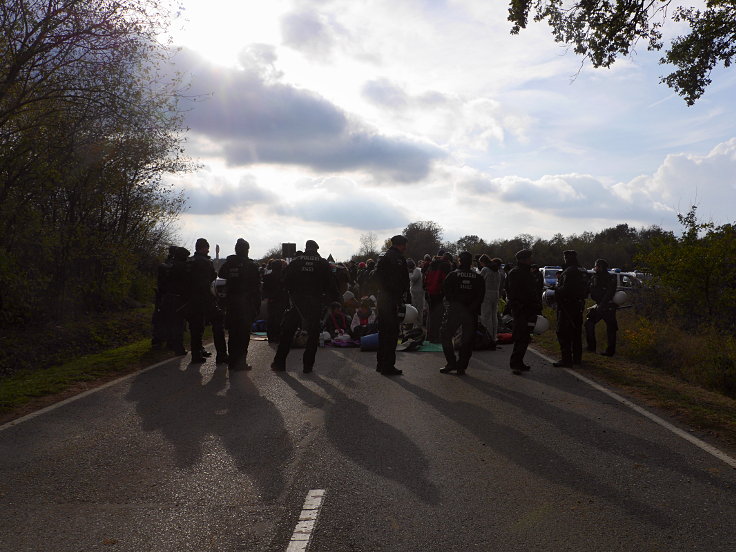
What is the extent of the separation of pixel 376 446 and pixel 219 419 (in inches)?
81.5

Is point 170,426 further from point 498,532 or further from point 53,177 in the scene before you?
point 53,177

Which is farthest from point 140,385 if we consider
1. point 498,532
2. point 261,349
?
point 498,532

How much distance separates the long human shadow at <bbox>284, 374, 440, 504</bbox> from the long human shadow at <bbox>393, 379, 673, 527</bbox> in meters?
0.83

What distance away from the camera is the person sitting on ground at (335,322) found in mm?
15734

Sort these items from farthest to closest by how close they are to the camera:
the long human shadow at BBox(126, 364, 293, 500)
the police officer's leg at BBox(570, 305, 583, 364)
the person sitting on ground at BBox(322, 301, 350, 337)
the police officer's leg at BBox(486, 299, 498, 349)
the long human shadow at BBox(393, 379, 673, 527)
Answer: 1. the person sitting on ground at BBox(322, 301, 350, 337)
2. the police officer's leg at BBox(486, 299, 498, 349)
3. the police officer's leg at BBox(570, 305, 583, 364)
4. the long human shadow at BBox(126, 364, 293, 500)
5. the long human shadow at BBox(393, 379, 673, 527)

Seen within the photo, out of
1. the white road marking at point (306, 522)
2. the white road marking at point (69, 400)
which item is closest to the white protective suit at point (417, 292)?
the white road marking at point (69, 400)

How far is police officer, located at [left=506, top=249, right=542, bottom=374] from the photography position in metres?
11.2

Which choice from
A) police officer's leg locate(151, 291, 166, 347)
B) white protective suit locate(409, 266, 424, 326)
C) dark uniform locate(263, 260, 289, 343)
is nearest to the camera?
police officer's leg locate(151, 291, 166, 347)

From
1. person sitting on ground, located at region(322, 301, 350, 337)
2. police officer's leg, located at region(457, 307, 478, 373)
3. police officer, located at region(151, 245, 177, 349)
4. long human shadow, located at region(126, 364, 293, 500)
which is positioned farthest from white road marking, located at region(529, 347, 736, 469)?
police officer, located at region(151, 245, 177, 349)

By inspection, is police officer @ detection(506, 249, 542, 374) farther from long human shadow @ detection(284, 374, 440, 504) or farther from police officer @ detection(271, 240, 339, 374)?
long human shadow @ detection(284, 374, 440, 504)

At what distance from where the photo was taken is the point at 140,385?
378 inches

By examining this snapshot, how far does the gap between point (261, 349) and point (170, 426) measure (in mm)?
7449

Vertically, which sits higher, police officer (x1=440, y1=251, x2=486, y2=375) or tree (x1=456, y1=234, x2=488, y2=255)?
tree (x1=456, y1=234, x2=488, y2=255)

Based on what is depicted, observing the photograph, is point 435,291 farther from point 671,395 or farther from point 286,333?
point 671,395
